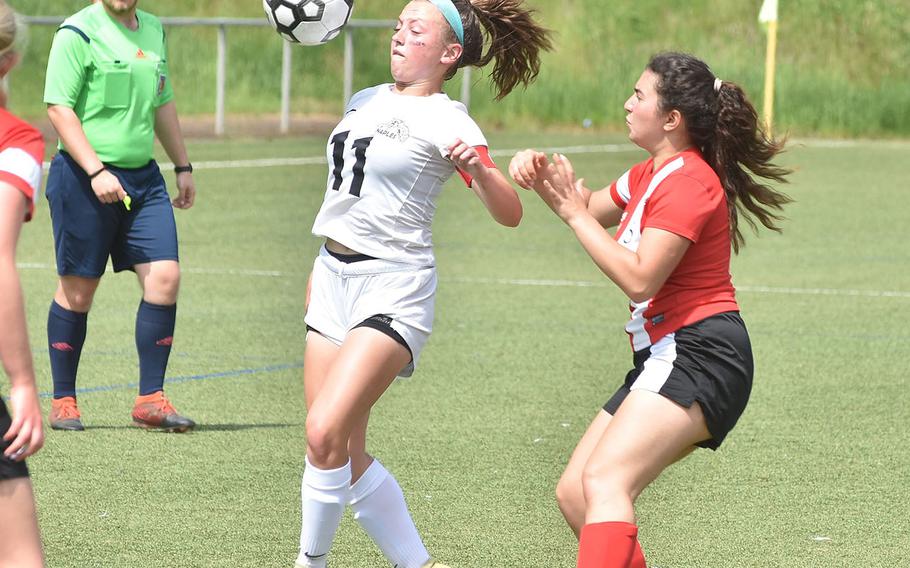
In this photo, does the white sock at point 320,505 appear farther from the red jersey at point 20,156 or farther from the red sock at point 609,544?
the red jersey at point 20,156

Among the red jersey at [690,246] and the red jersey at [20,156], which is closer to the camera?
→ the red jersey at [20,156]

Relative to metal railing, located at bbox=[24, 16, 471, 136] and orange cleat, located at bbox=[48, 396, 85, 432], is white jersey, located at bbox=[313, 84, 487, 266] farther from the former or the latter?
metal railing, located at bbox=[24, 16, 471, 136]

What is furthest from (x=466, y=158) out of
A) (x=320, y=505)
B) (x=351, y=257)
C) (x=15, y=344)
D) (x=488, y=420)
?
(x=488, y=420)

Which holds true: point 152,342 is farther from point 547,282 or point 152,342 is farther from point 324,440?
point 547,282

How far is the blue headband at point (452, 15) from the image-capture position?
17.1 ft

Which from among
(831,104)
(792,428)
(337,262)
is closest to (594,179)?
(831,104)

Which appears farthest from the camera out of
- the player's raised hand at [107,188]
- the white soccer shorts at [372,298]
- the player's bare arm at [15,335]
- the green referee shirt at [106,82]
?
the green referee shirt at [106,82]

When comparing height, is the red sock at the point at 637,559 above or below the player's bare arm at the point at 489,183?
below

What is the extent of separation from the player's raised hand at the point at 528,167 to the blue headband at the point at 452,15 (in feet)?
2.53

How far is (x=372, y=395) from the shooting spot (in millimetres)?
4918

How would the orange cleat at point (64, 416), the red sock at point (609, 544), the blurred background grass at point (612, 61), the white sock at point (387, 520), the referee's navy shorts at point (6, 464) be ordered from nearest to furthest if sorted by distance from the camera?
the referee's navy shorts at point (6, 464) → the red sock at point (609, 544) → the white sock at point (387, 520) → the orange cleat at point (64, 416) → the blurred background grass at point (612, 61)

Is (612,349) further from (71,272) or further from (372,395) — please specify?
(372,395)

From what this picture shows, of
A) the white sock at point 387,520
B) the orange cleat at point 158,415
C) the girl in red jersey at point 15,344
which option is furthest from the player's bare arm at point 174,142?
the girl in red jersey at point 15,344

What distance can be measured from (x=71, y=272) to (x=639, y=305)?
11.2 feet
